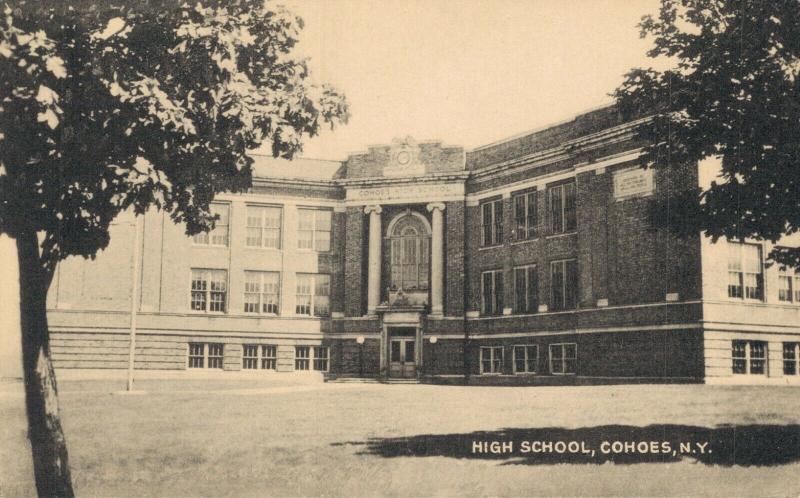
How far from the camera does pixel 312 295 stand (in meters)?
37.1

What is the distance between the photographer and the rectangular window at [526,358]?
1227 inches

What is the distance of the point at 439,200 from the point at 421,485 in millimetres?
25066

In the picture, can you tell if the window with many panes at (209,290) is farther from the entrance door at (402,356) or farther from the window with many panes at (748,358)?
the window with many panes at (748,358)

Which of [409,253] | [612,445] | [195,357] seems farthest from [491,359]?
[612,445]

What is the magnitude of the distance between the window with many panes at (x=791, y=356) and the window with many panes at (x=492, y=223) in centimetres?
1242

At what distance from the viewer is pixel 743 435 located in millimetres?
13055

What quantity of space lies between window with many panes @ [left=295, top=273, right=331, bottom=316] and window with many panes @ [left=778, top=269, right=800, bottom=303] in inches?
790

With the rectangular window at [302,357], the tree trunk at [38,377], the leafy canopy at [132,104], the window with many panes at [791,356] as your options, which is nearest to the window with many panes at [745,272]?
the window with many panes at [791,356]

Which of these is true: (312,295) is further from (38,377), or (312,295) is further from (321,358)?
(38,377)

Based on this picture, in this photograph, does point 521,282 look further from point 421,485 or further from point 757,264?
point 421,485

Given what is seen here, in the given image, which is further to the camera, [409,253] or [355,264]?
[355,264]

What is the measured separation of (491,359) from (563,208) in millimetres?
7338

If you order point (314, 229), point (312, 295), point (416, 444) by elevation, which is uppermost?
point (314, 229)

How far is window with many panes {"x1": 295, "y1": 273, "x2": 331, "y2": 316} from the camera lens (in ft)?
121
